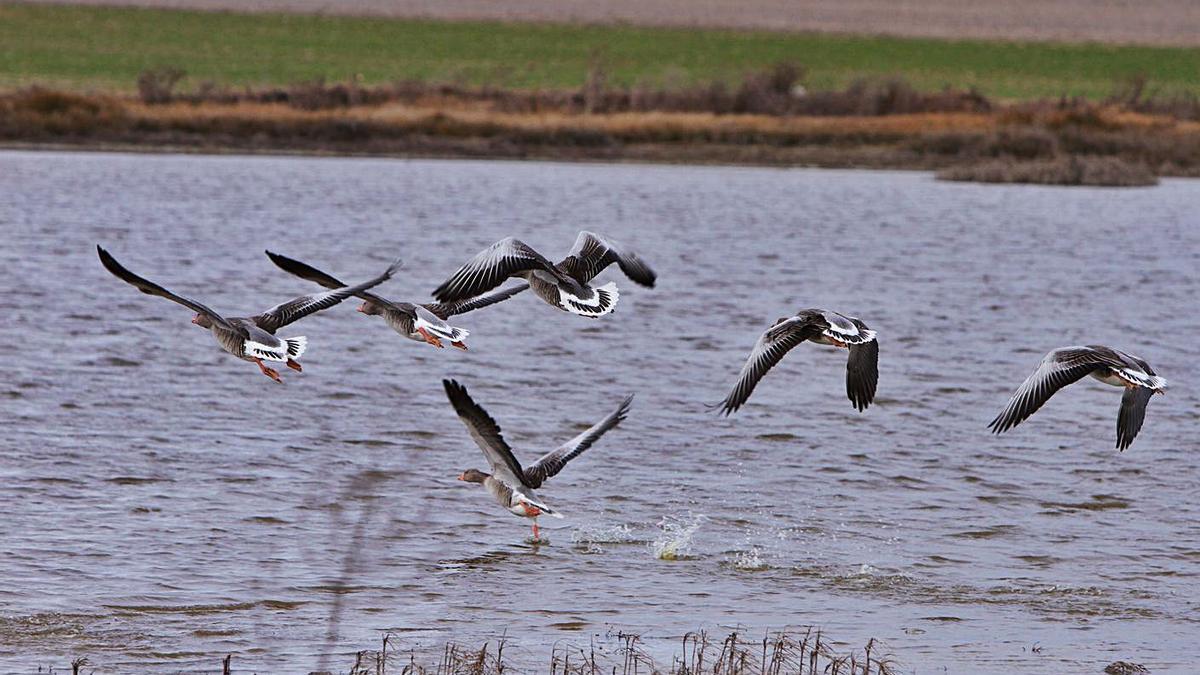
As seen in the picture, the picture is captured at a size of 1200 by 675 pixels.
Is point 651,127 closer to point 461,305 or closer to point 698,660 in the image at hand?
point 461,305

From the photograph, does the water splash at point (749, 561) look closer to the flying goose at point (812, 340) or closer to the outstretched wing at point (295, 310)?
the flying goose at point (812, 340)

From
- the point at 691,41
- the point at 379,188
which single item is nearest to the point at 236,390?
the point at 379,188

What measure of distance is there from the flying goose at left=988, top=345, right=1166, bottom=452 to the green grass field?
59.1 m

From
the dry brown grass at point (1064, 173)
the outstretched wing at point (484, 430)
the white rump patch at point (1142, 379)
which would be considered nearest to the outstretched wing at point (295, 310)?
the outstretched wing at point (484, 430)

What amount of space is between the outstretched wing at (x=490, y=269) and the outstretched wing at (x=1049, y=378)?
2.72 meters

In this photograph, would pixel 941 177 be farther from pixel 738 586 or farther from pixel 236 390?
pixel 738 586

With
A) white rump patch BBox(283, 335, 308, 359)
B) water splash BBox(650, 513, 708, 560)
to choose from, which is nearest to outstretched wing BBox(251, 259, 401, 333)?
white rump patch BBox(283, 335, 308, 359)

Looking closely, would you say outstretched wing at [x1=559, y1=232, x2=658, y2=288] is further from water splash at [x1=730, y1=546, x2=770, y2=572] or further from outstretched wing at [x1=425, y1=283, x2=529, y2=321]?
water splash at [x1=730, y1=546, x2=770, y2=572]

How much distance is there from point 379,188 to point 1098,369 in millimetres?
40190

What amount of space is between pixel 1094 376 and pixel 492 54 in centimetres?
9071

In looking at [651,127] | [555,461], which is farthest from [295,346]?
[651,127]

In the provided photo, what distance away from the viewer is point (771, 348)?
10523 millimetres

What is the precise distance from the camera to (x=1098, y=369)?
33.7ft

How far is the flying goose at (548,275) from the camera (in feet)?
30.6
